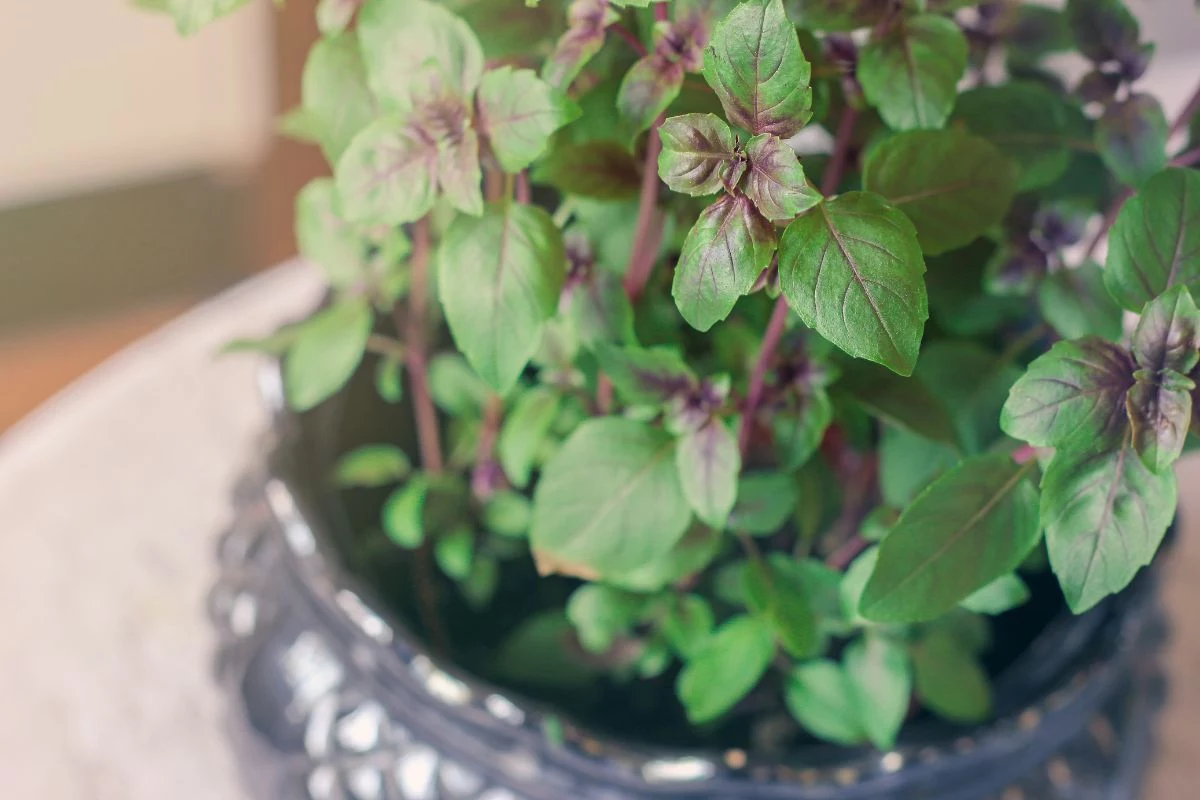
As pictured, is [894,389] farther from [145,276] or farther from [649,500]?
[145,276]

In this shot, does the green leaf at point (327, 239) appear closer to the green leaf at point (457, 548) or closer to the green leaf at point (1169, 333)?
the green leaf at point (457, 548)

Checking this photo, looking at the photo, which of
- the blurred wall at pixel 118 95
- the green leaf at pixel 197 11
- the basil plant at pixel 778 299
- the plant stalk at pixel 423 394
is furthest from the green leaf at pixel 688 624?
the blurred wall at pixel 118 95

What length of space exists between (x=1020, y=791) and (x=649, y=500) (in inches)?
6.7

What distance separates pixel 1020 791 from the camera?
378 mm

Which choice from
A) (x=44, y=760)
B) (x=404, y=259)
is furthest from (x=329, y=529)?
(x=44, y=760)

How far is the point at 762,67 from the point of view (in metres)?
0.22

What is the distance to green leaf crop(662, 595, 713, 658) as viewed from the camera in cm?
38

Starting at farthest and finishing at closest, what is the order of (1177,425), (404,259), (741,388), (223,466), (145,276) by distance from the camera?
(145,276)
(223,466)
(404,259)
(741,388)
(1177,425)

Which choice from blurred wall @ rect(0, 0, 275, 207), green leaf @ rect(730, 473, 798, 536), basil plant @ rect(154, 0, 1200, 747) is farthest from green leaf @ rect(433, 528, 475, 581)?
blurred wall @ rect(0, 0, 275, 207)

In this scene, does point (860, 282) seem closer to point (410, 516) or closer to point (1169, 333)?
point (1169, 333)

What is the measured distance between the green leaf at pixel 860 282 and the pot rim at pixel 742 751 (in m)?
0.18

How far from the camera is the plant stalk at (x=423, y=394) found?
1.41ft

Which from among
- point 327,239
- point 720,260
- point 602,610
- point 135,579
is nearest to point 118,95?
point 135,579

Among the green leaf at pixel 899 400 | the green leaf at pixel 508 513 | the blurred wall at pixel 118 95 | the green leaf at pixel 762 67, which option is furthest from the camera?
the blurred wall at pixel 118 95
